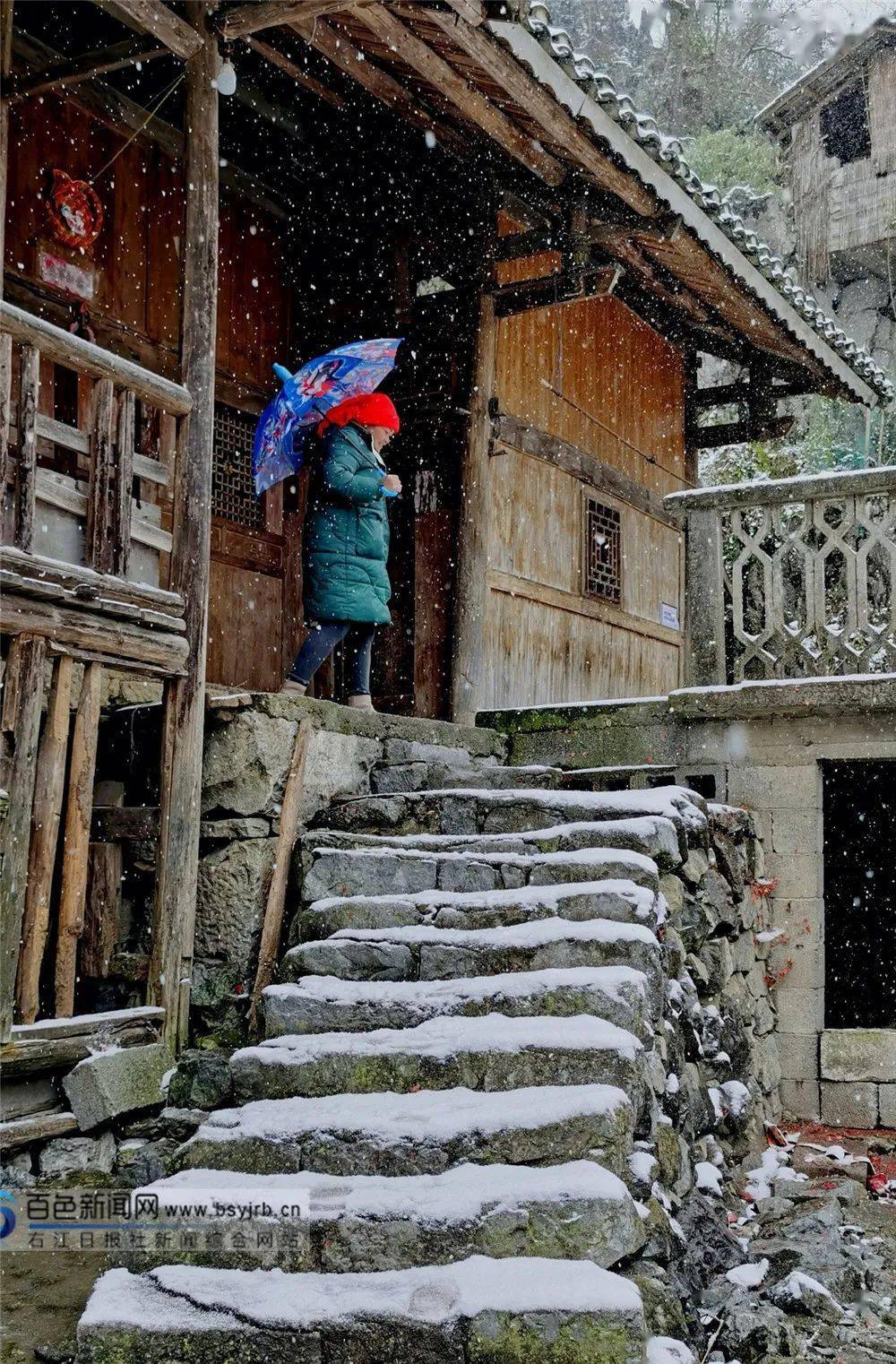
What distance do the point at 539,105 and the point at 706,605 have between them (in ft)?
9.92

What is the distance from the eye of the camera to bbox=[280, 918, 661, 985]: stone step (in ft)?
15.0

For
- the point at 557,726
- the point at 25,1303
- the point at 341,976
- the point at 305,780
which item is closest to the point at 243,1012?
the point at 341,976

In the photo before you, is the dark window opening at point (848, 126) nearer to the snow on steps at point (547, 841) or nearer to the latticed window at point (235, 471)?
the latticed window at point (235, 471)

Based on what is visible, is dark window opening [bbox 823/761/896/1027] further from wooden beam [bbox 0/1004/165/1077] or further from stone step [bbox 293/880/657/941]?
wooden beam [bbox 0/1004/165/1077]

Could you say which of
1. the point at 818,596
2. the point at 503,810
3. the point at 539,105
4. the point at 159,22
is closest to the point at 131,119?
the point at 159,22

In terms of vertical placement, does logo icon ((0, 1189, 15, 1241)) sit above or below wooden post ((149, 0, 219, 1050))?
below

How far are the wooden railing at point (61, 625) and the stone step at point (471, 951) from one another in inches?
40.3

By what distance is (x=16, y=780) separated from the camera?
4.64 m

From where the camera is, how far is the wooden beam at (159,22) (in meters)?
5.29

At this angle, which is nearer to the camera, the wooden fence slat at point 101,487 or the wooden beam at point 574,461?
the wooden fence slat at point 101,487

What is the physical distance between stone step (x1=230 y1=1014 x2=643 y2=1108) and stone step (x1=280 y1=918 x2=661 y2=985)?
1.00ft

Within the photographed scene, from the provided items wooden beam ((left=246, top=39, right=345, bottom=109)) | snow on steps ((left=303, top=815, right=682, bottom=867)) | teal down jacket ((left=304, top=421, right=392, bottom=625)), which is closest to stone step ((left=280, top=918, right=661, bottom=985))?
snow on steps ((left=303, top=815, right=682, bottom=867))

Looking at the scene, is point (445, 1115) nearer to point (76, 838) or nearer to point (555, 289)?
point (76, 838)

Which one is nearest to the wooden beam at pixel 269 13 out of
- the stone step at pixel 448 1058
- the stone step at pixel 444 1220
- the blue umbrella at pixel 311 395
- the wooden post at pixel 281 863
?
the blue umbrella at pixel 311 395
